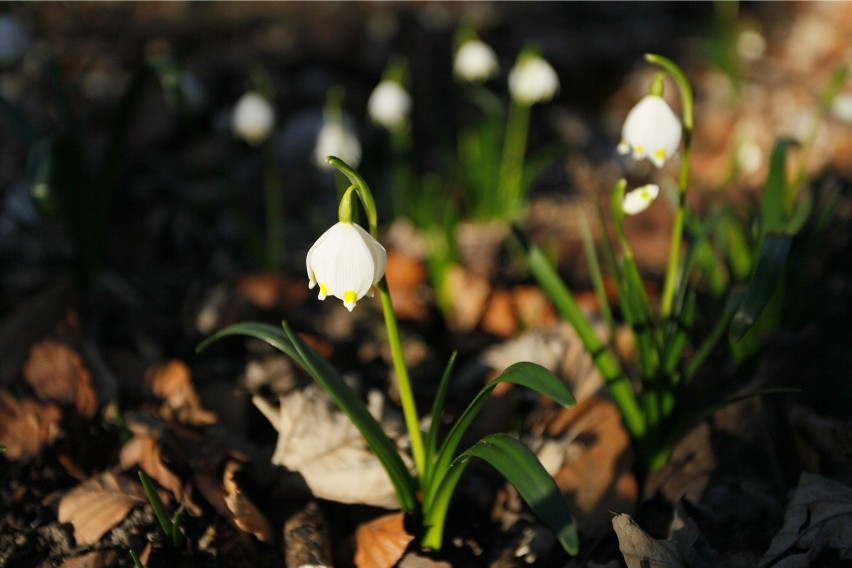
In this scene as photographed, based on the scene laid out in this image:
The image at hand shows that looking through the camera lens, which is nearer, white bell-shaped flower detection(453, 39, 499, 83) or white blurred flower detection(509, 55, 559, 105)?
white blurred flower detection(509, 55, 559, 105)

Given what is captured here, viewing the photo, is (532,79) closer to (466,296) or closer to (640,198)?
(466,296)

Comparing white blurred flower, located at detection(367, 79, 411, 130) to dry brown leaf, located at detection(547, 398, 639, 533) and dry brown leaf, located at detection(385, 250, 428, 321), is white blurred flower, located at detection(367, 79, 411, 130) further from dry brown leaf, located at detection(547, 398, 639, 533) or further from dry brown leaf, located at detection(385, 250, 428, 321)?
dry brown leaf, located at detection(547, 398, 639, 533)

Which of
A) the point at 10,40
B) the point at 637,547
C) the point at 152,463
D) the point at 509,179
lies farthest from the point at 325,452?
the point at 10,40

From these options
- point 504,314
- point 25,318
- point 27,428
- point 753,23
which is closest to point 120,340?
point 25,318

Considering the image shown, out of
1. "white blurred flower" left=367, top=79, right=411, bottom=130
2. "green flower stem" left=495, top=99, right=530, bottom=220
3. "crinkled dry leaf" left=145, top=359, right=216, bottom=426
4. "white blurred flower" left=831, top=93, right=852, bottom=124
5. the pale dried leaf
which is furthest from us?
"white blurred flower" left=831, top=93, right=852, bottom=124

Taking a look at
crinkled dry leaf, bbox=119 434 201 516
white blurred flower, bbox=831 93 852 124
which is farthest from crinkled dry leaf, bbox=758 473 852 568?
white blurred flower, bbox=831 93 852 124

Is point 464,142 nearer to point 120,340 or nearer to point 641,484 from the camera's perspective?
point 120,340
